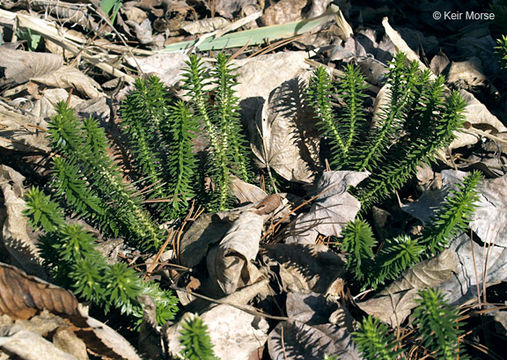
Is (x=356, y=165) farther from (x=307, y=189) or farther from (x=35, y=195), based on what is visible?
(x=35, y=195)

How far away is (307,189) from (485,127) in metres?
1.47

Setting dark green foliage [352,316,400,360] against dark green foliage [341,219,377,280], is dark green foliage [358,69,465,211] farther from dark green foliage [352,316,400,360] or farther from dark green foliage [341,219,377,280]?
dark green foliage [352,316,400,360]

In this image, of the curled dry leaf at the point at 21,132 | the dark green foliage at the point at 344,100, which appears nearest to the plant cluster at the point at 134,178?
the curled dry leaf at the point at 21,132

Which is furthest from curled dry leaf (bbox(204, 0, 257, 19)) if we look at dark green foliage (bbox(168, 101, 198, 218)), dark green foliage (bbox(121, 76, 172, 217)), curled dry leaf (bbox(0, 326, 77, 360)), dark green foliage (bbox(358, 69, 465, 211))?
curled dry leaf (bbox(0, 326, 77, 360))

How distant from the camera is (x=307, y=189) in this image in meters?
3.43

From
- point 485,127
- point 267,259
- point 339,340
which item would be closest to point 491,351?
point 339,340

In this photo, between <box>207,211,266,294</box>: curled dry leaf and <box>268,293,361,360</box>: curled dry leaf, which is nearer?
<box>268,293,361,360</box>: curled dry leaf

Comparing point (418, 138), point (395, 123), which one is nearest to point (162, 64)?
point (395, 123)

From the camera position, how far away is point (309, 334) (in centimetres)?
253

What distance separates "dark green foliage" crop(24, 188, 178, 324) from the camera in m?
2.22

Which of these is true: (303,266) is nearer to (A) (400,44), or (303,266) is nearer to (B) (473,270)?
(B) (473,270)

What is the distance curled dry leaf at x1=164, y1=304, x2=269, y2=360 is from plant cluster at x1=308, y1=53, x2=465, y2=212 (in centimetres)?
114

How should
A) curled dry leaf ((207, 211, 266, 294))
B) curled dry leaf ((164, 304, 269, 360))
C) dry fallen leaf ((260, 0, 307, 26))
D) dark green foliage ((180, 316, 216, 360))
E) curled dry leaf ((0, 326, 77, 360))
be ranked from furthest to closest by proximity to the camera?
dry fallen leaf ((260, 0, 307, 26)) → curled dry leaf ((207, 211, 266, 294)) → curled dry leaf ((164, 304, 269, 360)) → curled dry leaf ((0, 326, 77, 360)) → dark green foliage ((180, 316, 216, 360))

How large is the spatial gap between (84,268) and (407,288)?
5.66 ft
